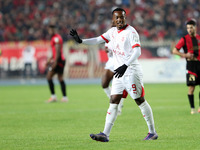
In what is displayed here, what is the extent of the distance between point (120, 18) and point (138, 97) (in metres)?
1.23

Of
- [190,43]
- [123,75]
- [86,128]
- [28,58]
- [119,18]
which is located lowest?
[28,58]

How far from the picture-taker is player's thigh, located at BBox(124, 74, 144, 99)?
7062 mm

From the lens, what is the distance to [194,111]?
36.4ft

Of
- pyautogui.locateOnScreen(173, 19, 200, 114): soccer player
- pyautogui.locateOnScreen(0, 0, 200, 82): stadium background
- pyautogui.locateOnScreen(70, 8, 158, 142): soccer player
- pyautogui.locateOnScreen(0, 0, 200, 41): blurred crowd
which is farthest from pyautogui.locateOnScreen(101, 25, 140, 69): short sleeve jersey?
pyautogui.locateOnScreen(0, 0, 200, 41): blurred crowd

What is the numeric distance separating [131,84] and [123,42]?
646 mm

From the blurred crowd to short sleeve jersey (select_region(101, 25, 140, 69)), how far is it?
2405cm

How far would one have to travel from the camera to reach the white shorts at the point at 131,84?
7.07 m

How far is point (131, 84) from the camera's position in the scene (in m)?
7.07

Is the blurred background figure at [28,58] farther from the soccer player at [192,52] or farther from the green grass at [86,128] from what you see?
the soccer player at [192,52]

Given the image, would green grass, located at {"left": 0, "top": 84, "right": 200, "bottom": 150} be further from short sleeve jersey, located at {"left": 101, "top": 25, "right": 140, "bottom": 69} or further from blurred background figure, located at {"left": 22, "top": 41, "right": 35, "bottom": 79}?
blurred background figure, located at {"left": 22, "top": 41, "right": 35, "bottom": 79}

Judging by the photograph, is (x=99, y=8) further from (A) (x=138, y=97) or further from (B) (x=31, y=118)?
(A) (x=138, y=97)

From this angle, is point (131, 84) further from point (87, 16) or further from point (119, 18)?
point (87, 16)

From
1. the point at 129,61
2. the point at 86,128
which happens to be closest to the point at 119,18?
the point at 129,61

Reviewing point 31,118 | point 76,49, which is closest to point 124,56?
point 31,118
